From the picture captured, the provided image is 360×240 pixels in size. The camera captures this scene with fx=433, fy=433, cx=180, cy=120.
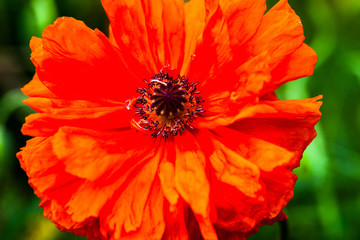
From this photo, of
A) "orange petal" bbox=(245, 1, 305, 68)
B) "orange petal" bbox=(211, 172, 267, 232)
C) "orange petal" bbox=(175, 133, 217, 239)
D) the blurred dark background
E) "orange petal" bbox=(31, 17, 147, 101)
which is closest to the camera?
"orange petal" bbox=(175, 133, 217, 239)

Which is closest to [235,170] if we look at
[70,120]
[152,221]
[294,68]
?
[152,221]

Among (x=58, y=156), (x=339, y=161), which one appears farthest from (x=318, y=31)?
(x=58, y=156)

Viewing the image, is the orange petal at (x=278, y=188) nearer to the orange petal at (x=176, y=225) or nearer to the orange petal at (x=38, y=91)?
the orange petal at (x=176, y=225)

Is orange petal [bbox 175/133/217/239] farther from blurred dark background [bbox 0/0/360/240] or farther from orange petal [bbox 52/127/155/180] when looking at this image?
blurred dark background [bbox 0/0/360/240]

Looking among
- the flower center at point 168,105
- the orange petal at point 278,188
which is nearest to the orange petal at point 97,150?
the flower center at point 168,105

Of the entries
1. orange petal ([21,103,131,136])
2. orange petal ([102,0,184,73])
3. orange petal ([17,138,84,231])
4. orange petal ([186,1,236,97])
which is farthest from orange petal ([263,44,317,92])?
orange petal ([17,138,84,231])

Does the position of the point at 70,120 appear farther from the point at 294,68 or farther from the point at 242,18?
the point at 294,68
